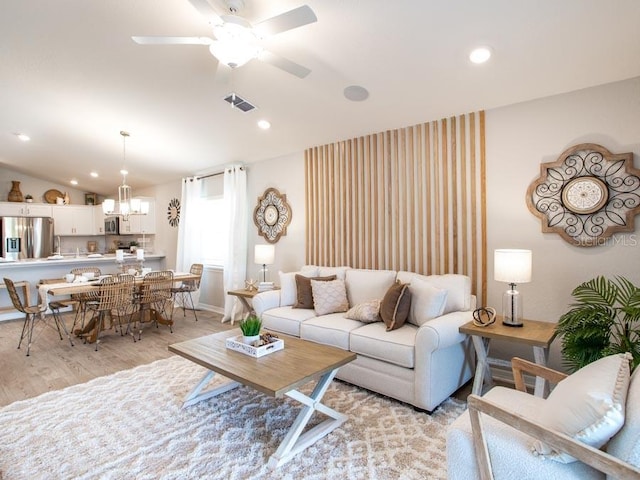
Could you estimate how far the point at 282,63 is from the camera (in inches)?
89.0

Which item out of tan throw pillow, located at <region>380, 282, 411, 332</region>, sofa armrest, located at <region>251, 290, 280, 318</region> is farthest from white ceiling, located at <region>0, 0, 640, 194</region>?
sofa armrest, located at <region>251, 290, 280, 318</region>

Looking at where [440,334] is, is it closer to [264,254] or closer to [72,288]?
[264,254]

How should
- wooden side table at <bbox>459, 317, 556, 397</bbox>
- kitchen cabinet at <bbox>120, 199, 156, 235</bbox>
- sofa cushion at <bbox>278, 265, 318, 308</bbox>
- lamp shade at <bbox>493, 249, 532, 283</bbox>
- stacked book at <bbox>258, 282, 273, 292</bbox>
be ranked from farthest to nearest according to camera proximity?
kitchen cabinet at <bbox>120, 199, 156, 235</bbox> < stacked book at <bbox>258, 282, 273, 292</bbox> < sofa cushion at <bbox>278, 265, 318, 308</bbox> < lamp shade at <bbox>493, 249, 532, 283</bbox> < wooden side table at <bbox>459, 317, 556, 397</bbox>

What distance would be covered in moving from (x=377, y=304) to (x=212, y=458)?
1.86 meters

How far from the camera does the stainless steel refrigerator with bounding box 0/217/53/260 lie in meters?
6.80

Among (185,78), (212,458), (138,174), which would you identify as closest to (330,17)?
A: (185,78)

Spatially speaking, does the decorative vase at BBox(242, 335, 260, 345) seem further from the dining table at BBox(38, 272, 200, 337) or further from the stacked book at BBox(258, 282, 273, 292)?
the dining table at BBox(38, 272, 200, 337)

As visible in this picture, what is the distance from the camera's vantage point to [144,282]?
482cm

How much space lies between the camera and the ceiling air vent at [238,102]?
3564 millimetres

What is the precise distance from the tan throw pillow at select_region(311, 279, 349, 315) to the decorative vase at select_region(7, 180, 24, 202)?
296 inches

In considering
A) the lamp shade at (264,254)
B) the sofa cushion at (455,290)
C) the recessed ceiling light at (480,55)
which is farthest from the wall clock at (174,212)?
the recessed ceiling light at (480,55)

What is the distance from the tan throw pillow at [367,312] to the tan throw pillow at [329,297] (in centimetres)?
34

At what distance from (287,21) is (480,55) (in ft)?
5.08

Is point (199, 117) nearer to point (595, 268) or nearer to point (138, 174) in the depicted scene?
point (138, 174)
